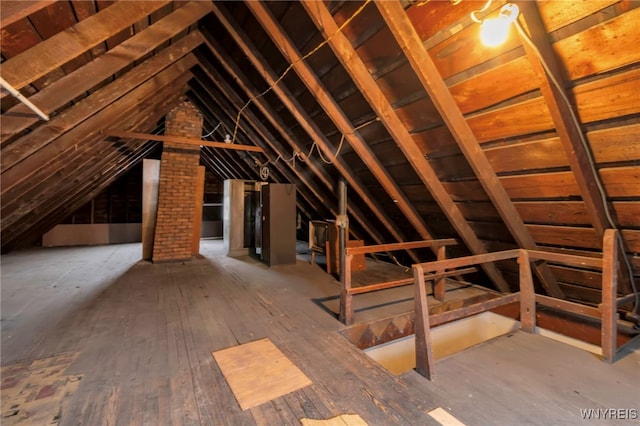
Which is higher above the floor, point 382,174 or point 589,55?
point 589,55

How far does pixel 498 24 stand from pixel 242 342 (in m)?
2.95

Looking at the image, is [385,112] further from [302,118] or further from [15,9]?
[15,9]

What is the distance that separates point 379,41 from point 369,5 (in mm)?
267

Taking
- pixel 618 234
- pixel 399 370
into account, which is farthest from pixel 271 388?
pixel 618 234

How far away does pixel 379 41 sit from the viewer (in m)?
2.25

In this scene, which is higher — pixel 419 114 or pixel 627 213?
pixel 419 114

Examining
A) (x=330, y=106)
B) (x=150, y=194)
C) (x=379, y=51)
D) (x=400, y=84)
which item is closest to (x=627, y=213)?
(x=400, y=84)

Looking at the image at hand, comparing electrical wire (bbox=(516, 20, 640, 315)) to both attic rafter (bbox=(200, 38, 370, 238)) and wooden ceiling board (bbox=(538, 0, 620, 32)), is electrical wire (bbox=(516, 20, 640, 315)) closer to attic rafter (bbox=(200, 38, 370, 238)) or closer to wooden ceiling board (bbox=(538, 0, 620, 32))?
wooden ceiling board (bbox=(538, 0, 620, 32))

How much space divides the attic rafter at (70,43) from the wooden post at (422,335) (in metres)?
2.93

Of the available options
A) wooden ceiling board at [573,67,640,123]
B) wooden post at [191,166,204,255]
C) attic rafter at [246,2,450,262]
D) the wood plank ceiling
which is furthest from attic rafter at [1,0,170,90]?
wooden post at [191,166,204,255]

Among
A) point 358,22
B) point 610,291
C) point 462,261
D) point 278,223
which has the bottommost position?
point 610,291

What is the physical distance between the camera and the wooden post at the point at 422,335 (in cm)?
194

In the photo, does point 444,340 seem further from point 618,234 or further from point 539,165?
point 539,165

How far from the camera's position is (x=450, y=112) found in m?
2.24
